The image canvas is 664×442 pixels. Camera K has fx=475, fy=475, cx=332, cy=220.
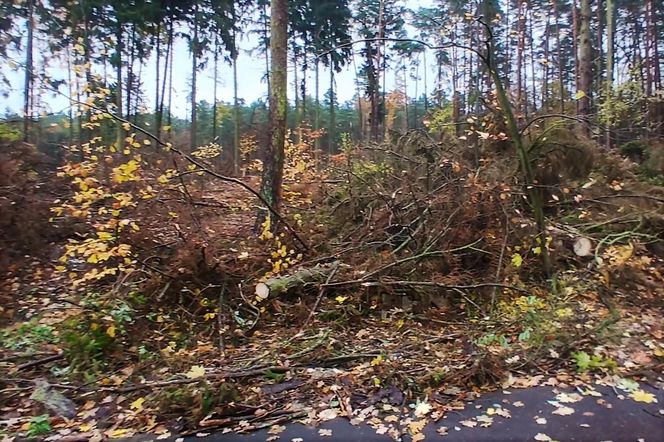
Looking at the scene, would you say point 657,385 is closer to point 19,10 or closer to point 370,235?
point 370,235

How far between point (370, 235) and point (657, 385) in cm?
443

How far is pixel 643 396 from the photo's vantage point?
424cm

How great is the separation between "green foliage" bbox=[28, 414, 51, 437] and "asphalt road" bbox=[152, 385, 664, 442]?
1.24m

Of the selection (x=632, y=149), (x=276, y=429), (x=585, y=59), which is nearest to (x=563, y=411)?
(x=276, y=429)

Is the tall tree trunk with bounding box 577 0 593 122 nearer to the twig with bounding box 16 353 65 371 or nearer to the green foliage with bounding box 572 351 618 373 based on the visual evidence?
the green foliage with bounding box 572 351 618 373

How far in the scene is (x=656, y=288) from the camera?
22.2 ft

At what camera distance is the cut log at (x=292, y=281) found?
21.2ft

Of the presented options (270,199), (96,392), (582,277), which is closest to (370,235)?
(270,199)

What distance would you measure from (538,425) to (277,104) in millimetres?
6485

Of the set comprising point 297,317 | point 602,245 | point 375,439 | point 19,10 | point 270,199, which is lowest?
point 375,439

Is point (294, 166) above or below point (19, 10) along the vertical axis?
below

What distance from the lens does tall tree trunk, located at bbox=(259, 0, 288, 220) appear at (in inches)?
331

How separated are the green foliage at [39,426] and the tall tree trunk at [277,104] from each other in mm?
4808

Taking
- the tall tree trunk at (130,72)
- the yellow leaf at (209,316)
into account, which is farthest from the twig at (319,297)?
the tall tree trunk at (130,72)
